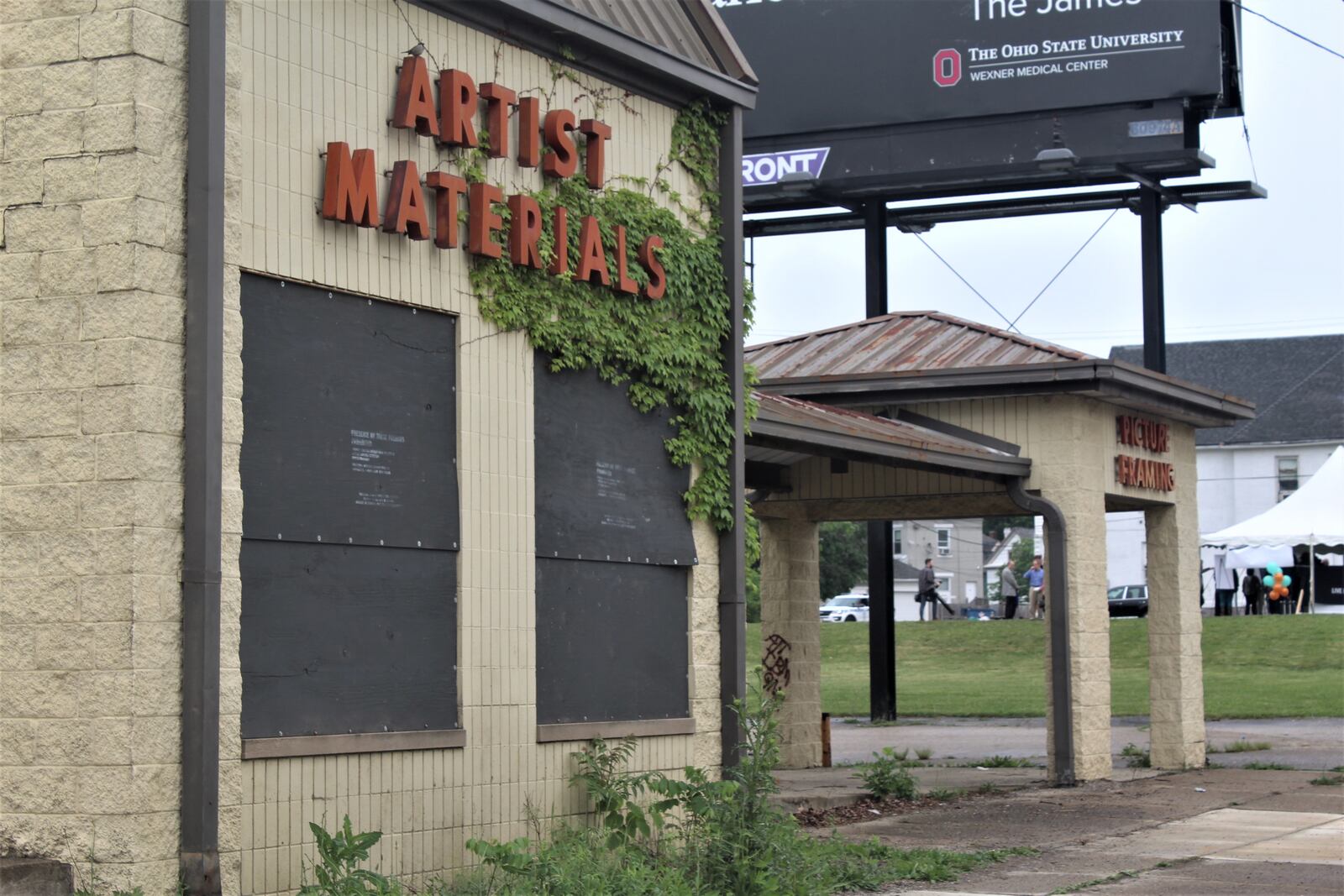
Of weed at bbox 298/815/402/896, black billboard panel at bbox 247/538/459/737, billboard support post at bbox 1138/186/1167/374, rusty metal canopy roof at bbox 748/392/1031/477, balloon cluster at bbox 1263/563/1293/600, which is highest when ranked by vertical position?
billboard support post at bbox 1138/186/1167/374

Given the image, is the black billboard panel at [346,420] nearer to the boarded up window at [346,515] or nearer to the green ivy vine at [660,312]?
the boarded up window at [346,515]

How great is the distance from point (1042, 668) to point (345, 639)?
106ft

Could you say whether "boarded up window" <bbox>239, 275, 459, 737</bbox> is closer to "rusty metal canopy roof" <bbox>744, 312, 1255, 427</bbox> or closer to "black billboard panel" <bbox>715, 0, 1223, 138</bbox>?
"rusty metal canopy roof" <bbox>744, 312, 1255, 427</bbox>

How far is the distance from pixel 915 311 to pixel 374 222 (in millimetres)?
12722

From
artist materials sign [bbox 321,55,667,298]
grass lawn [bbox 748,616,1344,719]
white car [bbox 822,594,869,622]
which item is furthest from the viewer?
white car [bbox 822,594,869,622]

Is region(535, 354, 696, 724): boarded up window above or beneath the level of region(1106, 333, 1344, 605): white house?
→ beneath

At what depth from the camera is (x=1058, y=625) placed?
1845cm

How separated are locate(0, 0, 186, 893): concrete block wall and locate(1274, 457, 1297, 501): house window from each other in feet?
215

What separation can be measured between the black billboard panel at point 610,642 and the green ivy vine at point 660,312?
0.71m

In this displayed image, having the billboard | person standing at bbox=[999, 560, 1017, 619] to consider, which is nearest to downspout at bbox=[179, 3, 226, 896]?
the billboard

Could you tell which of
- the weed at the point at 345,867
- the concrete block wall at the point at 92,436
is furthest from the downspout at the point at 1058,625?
the concrete block wall at the point at 92,436

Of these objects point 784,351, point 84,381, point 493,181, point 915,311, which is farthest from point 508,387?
point 915,311

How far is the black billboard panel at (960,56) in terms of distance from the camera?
23797 mm

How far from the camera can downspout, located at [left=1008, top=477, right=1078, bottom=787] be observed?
1825 cm
